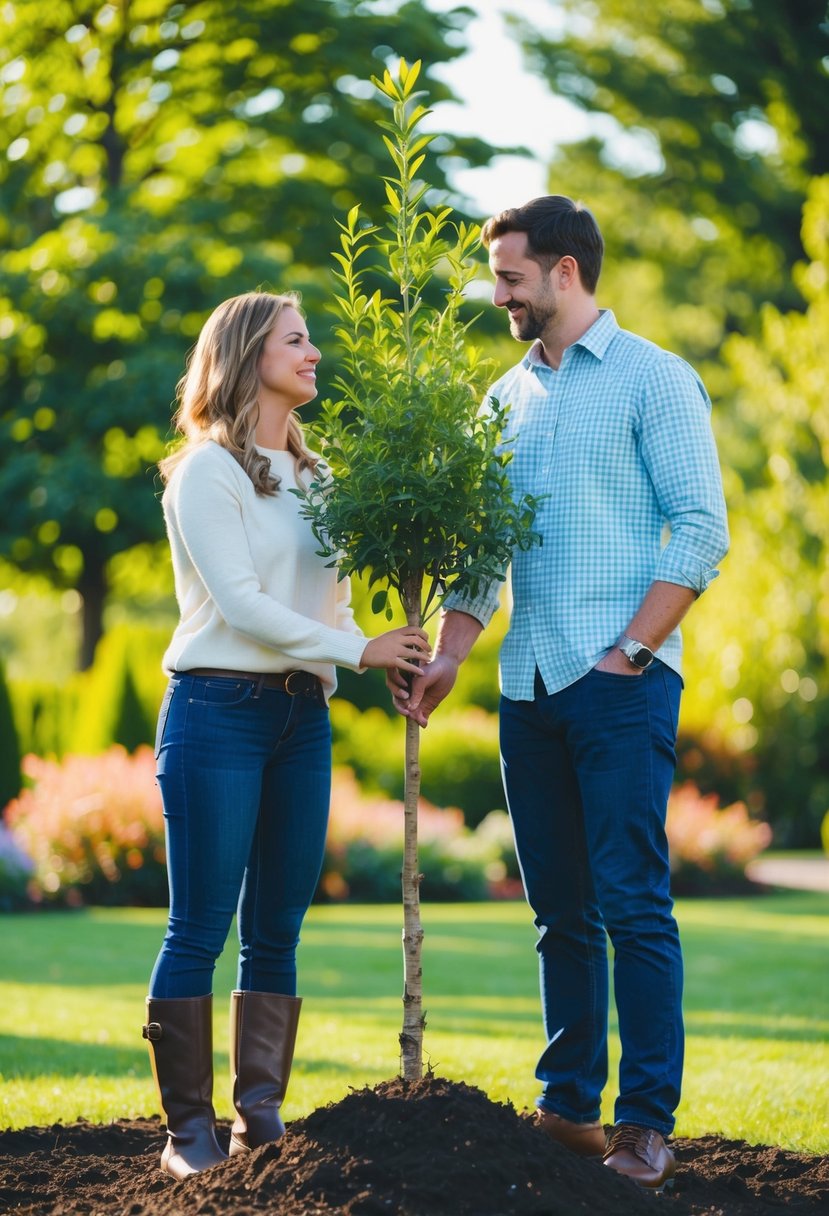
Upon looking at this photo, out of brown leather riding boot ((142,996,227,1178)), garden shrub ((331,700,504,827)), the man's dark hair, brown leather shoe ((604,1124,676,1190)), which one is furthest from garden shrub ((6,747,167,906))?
the man's dark hair

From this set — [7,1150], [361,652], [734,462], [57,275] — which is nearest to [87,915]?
[7,1150]

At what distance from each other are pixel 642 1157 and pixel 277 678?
58.8 inches

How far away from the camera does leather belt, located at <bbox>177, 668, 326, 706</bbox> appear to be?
12.0ft

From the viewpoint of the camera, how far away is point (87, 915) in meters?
11.3

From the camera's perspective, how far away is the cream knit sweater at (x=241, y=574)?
357cm

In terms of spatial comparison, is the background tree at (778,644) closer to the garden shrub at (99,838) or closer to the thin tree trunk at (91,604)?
the garden shrub at (99,838)

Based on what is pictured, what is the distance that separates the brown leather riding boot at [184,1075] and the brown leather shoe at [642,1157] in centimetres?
98

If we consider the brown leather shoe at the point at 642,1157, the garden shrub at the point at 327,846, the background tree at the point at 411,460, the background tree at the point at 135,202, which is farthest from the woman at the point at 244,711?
the background tree at the point at 135,202

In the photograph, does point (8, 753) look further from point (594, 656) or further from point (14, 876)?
point (594, 656)

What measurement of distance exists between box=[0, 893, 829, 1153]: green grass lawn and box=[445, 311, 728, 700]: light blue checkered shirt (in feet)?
4.40

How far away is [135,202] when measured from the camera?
1872 cm

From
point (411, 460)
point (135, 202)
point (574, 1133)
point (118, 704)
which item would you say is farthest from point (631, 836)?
point (135, 202)

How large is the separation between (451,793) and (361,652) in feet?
42.9

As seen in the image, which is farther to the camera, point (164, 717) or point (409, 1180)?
point (164, 717)
